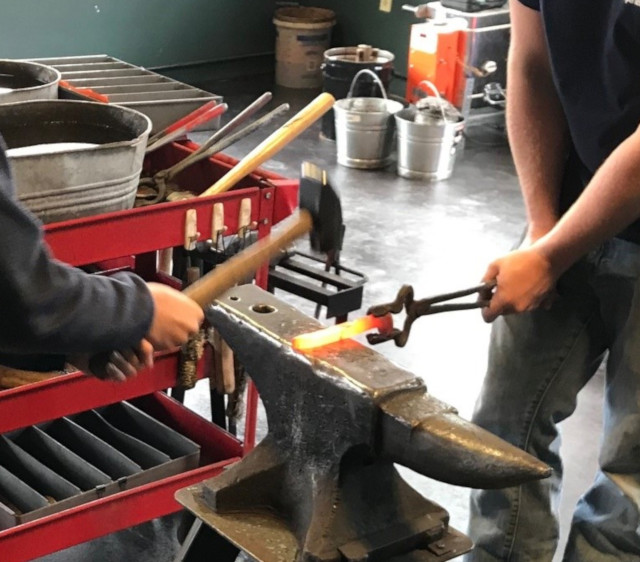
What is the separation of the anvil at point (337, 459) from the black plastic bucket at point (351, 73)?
160 inches

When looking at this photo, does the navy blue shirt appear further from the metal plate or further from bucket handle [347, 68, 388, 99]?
bucket handle [347, 68, 388, 99]

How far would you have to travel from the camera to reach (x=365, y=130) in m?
4.84

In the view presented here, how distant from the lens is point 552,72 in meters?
1.65

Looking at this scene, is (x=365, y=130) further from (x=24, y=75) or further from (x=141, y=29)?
(x=24, y=75)

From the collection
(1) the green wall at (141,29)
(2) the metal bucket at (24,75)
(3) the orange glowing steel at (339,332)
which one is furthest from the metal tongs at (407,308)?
(1) the green wall at (141,29)

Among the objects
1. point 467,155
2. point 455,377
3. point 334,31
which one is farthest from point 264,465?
point 334,31

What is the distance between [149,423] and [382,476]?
49.3 inches

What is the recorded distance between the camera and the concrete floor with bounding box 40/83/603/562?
258 centimetres

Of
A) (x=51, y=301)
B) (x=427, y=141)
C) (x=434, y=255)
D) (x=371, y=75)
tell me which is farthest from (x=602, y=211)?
(x=371, y=75)

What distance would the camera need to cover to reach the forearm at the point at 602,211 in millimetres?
1454

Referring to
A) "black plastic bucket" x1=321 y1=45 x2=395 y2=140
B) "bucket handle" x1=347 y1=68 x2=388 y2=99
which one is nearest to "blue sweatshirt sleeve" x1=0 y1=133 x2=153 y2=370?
"bucket handle" x1=347 y1=68 x2=388 y2=99

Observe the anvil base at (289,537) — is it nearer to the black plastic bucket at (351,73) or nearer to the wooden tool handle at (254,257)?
the wooden tool handle at (254,257)

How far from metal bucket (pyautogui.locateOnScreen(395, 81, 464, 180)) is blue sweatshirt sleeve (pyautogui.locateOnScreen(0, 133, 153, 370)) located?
3.62 metres

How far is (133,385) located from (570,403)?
862 millimetres
